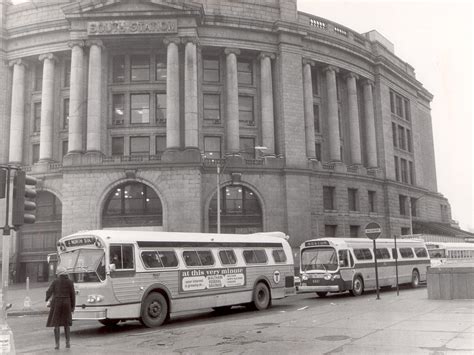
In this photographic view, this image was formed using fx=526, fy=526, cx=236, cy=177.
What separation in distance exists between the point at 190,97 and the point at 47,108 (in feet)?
42.6

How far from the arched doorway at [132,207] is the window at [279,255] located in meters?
21.2

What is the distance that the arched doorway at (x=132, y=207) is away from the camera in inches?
1692

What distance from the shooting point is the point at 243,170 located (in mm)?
44594

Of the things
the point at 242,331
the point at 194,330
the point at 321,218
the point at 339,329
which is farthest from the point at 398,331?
the point at 321,218

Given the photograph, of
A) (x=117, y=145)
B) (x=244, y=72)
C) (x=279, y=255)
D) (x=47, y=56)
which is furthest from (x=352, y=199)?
(x=47, y=56)

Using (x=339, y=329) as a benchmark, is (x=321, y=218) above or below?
above

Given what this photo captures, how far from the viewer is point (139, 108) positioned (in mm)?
45875

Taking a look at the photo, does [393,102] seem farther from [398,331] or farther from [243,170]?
[398,331]

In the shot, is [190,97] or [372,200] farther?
[372,200]

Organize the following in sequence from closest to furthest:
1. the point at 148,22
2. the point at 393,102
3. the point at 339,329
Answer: the point at 339,329 → the point at 148,22 → the point at 393,102

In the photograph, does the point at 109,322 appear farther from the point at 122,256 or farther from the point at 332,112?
Result: the point at 332,112

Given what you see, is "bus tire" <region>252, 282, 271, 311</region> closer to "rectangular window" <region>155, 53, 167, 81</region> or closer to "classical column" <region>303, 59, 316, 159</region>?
"classical column" <region>303, 59, 316, 159</region>

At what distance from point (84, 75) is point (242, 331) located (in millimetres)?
35411

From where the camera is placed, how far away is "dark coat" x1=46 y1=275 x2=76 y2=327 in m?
12.7
